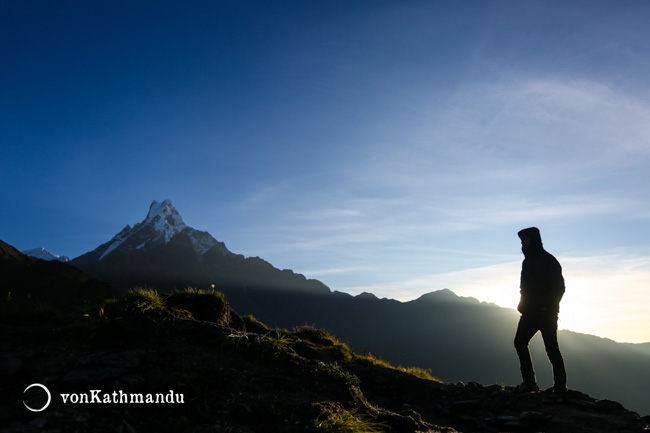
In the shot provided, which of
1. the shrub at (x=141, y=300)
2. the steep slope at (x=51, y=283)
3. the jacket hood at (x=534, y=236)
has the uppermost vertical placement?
the jacket hood at (x=534, y=236)

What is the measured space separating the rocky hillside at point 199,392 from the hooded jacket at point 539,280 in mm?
1823

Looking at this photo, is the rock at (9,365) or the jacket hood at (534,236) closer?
the rock at (9,365)

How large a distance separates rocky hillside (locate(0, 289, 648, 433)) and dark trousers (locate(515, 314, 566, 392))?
0.45m

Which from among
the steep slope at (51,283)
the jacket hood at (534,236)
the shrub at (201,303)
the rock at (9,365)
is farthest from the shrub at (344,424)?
the steep slope at (51,283)

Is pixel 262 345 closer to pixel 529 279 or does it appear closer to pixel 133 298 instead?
pixel 133 298

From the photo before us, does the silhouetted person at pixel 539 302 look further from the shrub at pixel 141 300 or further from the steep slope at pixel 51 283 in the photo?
the steep slope at pixel 51 283

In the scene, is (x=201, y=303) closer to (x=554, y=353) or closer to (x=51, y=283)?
(x=554, y=353)

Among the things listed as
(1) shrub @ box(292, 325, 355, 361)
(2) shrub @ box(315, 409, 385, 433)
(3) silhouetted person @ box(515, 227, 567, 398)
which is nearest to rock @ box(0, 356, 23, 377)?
(2) shrub @ box(315, 409, 385, 433)

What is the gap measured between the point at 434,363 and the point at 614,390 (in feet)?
279

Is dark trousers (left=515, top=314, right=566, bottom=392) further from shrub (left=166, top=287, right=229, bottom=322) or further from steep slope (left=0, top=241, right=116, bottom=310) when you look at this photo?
steep slope (left=0, top=241, right=116, bottom=310)

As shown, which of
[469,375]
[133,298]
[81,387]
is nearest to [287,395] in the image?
[81,387]

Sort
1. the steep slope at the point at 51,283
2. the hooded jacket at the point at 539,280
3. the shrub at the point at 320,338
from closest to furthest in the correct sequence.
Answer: the hooded jacket at the point at 539,280, the shrub at the point at 320,338, the steep slope at the point at 51,283

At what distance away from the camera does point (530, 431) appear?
6039 millimetres

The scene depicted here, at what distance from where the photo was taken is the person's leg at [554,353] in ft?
24.0
